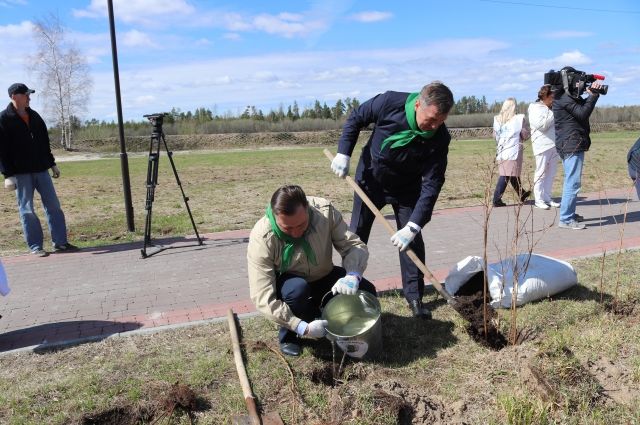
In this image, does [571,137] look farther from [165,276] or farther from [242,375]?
[242,375]

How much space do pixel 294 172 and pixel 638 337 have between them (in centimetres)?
1273

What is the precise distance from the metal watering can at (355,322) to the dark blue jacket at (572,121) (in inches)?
176

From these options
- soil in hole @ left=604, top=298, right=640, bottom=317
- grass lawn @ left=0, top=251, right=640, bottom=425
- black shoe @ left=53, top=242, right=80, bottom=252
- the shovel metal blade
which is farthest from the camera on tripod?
soil in hole @ left=604, top=298, right=640, bottom=317

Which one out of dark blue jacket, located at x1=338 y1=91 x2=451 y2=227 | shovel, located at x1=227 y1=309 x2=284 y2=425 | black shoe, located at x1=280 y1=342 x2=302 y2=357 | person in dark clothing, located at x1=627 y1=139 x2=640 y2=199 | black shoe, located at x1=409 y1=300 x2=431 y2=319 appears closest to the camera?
shovel, located at x1=227 y1=309 x2=284 y2=425

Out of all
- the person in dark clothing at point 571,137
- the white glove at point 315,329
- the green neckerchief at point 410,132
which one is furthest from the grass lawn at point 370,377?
the person in dark clothing at point 571,137

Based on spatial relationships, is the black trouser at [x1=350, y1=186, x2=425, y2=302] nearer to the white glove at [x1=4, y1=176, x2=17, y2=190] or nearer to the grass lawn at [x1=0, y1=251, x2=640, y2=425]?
the grass lawn at [x1=0, y1=251, x2=640, y2=425]

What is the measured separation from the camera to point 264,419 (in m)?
2.94

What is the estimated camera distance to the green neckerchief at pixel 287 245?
340 centimetres

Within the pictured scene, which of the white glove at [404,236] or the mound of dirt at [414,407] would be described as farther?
the white glove at [404,236]

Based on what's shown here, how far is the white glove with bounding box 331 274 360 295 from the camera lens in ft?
11.4

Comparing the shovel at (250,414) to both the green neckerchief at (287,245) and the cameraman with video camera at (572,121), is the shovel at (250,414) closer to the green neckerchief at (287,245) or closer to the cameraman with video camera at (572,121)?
the green neckerchief at (287,245)

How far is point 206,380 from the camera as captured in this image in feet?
11.1

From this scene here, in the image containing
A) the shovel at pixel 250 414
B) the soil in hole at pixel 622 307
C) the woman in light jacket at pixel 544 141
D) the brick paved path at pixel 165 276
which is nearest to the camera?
the shovel at pixel 250 414

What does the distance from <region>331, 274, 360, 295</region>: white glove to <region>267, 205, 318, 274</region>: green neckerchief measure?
26cm
